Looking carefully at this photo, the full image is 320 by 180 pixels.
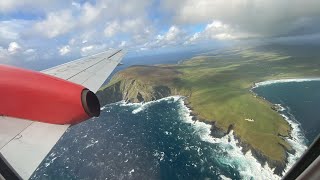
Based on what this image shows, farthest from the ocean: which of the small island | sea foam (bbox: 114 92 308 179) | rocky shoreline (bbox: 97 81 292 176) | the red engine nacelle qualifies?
the red engine nacelle

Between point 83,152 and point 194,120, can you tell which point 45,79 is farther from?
point 194,120

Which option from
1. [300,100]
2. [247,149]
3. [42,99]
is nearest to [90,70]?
[42,99]

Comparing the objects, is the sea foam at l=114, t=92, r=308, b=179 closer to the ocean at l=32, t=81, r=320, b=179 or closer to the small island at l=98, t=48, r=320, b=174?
the ocean at l=32, t=81, r=320, b=179

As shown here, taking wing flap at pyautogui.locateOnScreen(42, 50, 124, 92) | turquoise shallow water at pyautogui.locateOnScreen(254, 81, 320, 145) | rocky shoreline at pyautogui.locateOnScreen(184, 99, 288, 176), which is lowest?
rocky shoreline at pyautogui.locateOnScreen(184, 99, 288, 176)

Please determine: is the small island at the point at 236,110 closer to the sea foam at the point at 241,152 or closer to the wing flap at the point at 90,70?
the sea foam at the point at 241,152

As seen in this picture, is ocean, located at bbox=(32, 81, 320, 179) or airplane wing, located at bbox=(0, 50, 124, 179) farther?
ocean, located at bbox=(32, 81, 320, 179)
